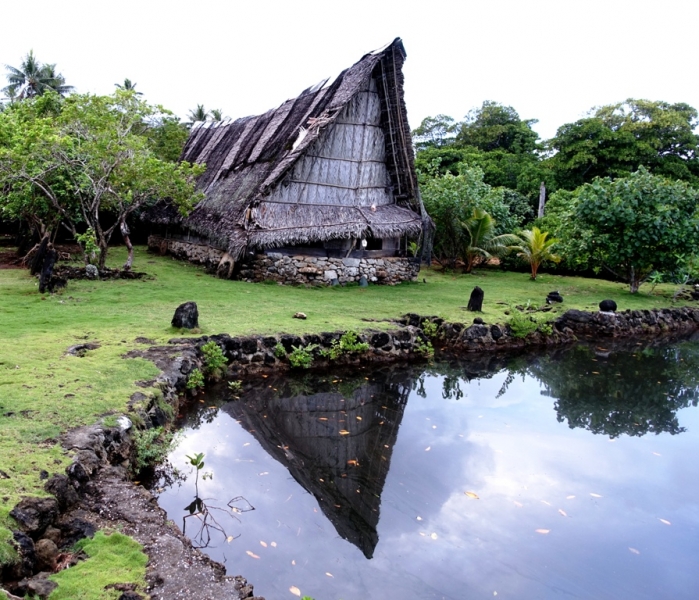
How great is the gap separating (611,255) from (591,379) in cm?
711

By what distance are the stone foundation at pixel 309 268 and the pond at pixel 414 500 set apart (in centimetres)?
703

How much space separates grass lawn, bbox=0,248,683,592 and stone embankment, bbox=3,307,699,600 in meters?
0.18

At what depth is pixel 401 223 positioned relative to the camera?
16.9 m

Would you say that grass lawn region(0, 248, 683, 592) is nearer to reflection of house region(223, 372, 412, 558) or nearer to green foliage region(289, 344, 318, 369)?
green foliage region(289, 344, 318, 369)

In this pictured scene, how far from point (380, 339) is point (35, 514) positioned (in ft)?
23.3

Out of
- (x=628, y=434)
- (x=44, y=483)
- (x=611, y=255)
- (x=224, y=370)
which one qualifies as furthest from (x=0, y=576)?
(x=611, y=255)

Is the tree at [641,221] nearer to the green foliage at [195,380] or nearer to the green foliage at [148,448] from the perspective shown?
the green foliage at [195,380]

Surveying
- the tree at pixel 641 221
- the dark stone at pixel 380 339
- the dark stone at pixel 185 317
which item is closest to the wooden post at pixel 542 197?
the tree at pixel 641 221

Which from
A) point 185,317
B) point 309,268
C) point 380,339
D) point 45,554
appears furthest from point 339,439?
point 309,268

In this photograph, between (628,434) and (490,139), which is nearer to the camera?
(628,434)

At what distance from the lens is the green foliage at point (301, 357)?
30.6 feet

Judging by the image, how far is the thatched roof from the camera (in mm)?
15352

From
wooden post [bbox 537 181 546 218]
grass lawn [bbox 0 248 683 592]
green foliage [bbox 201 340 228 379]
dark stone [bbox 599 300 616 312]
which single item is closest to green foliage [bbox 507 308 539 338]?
grass lawn [bbox 0 248 683 592]

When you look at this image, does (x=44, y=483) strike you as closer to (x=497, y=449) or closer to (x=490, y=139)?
(x=497, y=449)
